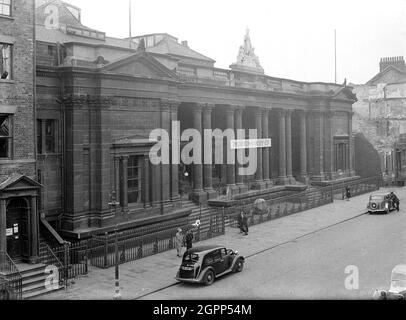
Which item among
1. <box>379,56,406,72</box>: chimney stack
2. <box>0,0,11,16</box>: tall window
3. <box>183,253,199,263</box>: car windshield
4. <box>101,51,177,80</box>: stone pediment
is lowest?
<box>183,253,199,263</box>: car windshield

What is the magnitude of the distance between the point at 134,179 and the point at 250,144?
1367cm

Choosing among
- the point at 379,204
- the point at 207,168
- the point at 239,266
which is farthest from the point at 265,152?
the point at 239,266

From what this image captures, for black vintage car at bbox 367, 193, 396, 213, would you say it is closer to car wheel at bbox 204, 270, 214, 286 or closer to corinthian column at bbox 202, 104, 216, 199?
corinthian column at bbox 202, 104, 216, 199

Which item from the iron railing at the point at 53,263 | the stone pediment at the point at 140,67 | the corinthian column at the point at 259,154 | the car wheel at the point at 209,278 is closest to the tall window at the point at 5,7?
the stone pediment at the point at 140,67

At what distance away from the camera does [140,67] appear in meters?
26.6

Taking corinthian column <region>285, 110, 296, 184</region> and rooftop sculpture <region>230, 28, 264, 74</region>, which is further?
rooftop sculpture <region>230, 28, 264, 74</region>

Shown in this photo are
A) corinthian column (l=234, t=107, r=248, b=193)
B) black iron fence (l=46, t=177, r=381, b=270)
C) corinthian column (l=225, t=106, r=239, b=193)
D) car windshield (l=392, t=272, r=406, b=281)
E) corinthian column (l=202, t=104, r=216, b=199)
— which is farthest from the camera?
corinthian column (l=234, t=107, r=248, b=193)

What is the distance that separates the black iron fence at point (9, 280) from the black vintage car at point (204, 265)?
5.83 m

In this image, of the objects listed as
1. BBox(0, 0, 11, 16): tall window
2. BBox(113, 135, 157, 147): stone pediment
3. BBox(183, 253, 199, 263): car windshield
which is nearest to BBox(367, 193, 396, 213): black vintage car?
BBox(113, 135, 157, 147): stone pediment

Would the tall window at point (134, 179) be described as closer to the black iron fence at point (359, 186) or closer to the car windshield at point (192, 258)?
the car windshield at point (192, 258)

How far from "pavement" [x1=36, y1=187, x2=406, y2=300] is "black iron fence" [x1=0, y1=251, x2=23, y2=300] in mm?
847

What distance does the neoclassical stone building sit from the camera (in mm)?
23938
